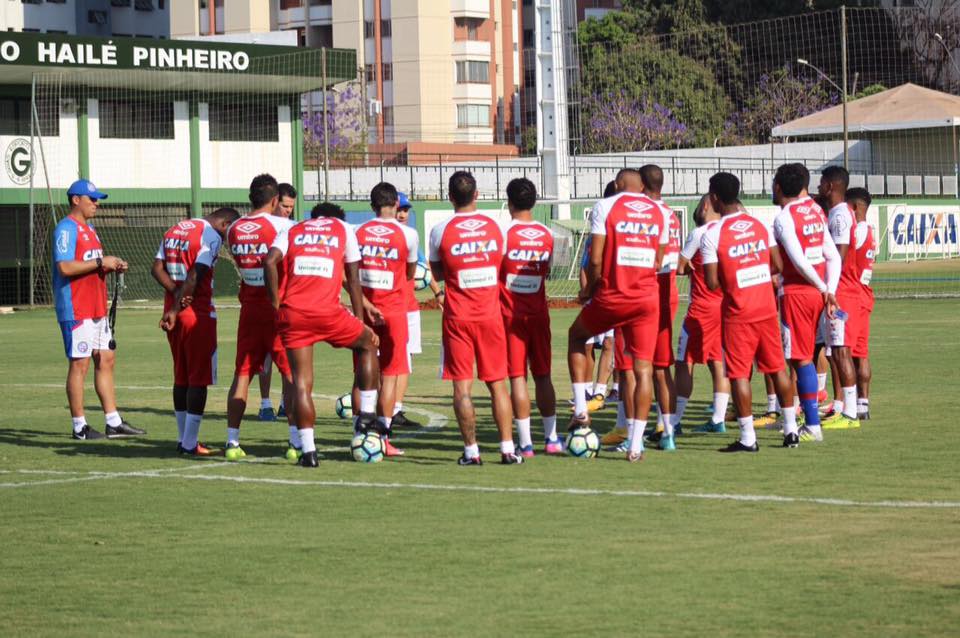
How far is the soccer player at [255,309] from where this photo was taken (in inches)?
476

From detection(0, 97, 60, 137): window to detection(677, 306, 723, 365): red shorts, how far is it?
32706mm

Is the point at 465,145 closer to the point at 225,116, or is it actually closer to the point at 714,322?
the point at 225,116

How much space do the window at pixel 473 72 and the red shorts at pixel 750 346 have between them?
85640mm

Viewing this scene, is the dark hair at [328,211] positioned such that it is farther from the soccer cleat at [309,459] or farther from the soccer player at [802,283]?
the soccer player at [802,283]

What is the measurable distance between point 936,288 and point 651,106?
1813 inches

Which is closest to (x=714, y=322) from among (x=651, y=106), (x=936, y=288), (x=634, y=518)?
(x=634, y=518)

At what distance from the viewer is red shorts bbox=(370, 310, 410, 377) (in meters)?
12.7

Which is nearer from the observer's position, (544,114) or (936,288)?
(936,288)

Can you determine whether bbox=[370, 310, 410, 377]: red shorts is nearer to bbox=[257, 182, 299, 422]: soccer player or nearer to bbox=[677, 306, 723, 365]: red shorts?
bbox=[257, 182, 299, 422]: soccer player

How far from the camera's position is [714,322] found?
13.5 metres

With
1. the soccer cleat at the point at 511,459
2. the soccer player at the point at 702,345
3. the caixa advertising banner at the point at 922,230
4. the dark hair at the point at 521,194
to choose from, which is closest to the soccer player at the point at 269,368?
the dark hair at the point at 521,194

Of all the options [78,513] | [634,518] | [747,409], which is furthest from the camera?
[747,409]

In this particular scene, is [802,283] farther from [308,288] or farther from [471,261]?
[308,288]

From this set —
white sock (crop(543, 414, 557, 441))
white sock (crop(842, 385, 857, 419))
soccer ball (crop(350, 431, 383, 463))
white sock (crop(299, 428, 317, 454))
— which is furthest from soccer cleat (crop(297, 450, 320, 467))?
white sock (crop(842, 385, 857, 419))
